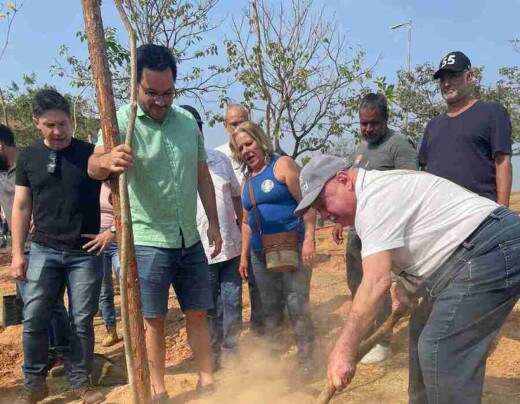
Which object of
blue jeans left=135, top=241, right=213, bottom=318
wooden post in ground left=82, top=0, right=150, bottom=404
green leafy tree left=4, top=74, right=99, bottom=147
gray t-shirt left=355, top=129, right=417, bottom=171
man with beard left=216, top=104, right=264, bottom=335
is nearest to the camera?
wooden post in ground left=82, top=0, right=150, bottom=404

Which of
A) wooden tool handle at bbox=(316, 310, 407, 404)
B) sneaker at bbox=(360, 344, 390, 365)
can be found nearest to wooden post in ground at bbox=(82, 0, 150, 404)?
wooden tool handle at bbox=(316, 310, 407, 404)

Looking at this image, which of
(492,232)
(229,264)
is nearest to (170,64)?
(229,264)

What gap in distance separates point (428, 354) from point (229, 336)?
1940 mm

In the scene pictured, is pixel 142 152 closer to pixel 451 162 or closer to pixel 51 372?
pixel 451 162

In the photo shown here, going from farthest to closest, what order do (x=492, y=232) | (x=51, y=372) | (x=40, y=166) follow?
(x=51, y=372) < (x=40, y=166) < (x=492, y=232)

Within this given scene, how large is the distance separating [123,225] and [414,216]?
4.26ft

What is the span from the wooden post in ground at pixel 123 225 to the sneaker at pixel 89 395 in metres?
0.83

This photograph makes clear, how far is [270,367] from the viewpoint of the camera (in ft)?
13.3

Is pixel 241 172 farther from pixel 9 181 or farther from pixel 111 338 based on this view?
pixel 111 338

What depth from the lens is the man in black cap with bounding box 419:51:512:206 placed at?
351 cm

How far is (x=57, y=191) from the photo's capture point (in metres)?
3.45

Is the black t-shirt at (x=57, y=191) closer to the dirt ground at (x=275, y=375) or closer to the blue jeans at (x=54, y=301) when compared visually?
the blue jeans at (x=54, y=301)

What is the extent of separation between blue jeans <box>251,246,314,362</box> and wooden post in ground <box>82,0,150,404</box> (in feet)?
3.80

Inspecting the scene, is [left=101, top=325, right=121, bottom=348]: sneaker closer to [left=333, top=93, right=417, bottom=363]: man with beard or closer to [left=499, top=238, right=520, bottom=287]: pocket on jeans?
[left=333, top=93, right=417, bottom=363]: man with beard
